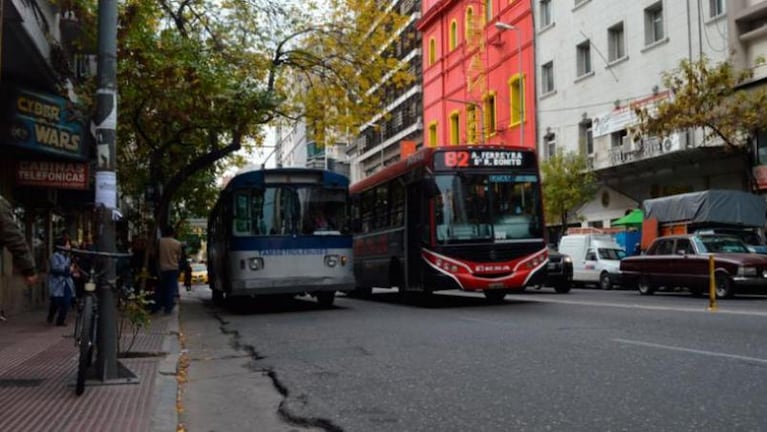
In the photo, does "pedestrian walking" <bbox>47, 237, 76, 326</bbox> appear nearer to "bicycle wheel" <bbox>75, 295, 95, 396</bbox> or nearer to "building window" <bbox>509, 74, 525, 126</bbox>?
"bicycle wheel" <bbox>75, 295, 95, 396</bbox>

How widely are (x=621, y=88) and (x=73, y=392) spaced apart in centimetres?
2827

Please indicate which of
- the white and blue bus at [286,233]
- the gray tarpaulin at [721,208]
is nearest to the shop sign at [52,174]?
the white and blue bus at [286,233]

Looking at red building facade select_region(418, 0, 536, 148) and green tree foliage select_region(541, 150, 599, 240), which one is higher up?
red building facade select_region(418, 0, 536, 148)

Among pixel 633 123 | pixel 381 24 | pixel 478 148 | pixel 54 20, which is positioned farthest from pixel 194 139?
pixel 633 123

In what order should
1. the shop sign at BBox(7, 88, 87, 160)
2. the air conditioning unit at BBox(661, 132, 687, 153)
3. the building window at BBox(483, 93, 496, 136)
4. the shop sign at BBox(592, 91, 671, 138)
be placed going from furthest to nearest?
the building window at BBox(483, 93, 496, 136) < the shop sign at BBox(592, 91, 671, 138) < the air conditioning unit at BBox(661, 132, 687, 153) < the shop sign at BBox(7, 88, 87, 160)

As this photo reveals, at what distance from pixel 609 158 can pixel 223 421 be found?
27380 millimetres

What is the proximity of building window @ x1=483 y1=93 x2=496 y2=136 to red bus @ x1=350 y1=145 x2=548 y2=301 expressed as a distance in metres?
26.5

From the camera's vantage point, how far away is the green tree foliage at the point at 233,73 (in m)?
14.5

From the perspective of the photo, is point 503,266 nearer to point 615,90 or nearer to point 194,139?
point 194,139

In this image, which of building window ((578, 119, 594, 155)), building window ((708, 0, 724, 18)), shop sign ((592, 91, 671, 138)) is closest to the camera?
building window ((708, 0, 724, 18))

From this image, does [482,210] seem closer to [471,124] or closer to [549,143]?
[549,143]

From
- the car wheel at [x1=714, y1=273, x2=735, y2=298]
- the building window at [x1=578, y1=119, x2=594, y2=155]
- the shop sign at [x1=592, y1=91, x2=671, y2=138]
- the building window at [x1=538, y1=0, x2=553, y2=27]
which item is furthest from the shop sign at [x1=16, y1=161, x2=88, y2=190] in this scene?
the building window at [x1=538, y1=0, x2=553, y2=27]

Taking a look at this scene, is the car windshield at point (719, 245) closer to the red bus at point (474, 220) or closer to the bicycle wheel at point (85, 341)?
the red bus at point (474, 220)

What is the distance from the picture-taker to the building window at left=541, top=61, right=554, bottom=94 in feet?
122
